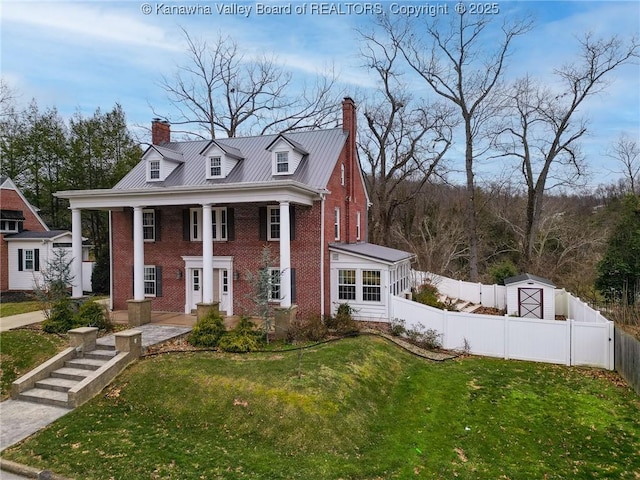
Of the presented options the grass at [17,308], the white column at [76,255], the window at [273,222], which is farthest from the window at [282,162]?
the grass at [17,308]

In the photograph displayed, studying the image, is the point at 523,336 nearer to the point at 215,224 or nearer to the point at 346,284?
the point at 346,284

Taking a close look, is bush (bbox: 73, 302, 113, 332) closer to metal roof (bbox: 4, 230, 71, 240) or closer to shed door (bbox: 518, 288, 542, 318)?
metal roof (bbox: 4, 230, 71, 240)

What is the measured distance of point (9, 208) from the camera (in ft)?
90.1

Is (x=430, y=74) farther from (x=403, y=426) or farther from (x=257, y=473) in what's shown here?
(x=257, y=473)

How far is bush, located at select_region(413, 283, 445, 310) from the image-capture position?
1859 cm

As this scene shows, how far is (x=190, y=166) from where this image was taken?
19.8 metres

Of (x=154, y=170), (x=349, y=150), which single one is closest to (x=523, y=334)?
(x=349, y=150)

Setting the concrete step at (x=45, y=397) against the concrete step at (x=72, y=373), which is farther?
the concrete step at (x=72, y=373)

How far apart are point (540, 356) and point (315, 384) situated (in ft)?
26.9

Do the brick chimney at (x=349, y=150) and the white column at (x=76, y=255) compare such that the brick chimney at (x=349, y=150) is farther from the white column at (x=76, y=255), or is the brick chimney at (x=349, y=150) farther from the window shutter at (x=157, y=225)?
the white column at (x=76, y=255)

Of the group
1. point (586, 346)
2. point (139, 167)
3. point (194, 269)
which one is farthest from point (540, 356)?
point (139, 167)

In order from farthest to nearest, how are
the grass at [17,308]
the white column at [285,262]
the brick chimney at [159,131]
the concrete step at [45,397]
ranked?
the brick chimney at [159,131], the grass at [17,308], the white column at [285,262], the concrete step at [45,397]

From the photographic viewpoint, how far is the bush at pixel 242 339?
12.4 meters

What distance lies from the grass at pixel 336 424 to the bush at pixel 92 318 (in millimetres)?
Result: 3799
